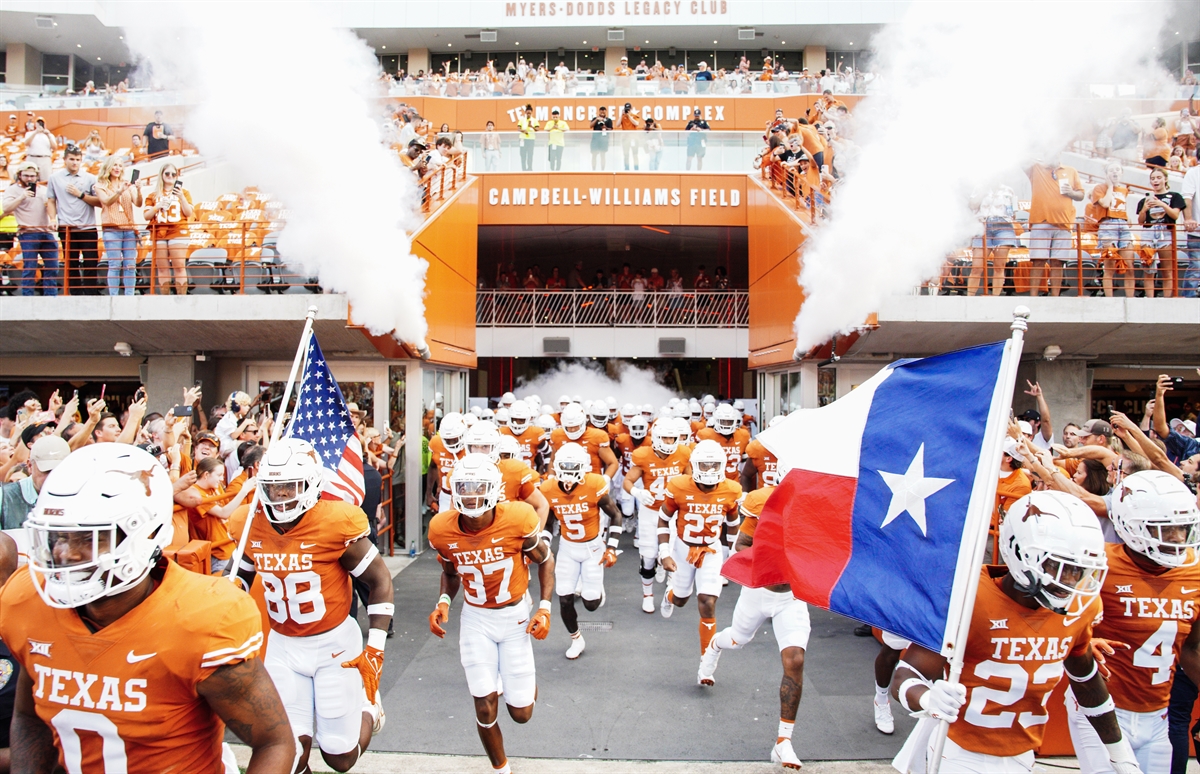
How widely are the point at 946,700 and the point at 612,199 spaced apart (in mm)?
16503

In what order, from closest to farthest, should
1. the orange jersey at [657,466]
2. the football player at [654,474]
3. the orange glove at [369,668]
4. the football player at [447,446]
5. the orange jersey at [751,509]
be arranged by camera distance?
the orange glove at [369,668] < the orange jersey at [751,509] < the football player at [654,474] < the orange jersey at [657,466] < the football player at [447,446]

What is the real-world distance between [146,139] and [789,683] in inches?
808

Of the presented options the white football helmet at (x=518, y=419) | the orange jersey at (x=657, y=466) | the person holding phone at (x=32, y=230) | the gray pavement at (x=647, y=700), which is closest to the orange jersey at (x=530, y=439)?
the white football helmet at (x=518, y=419)

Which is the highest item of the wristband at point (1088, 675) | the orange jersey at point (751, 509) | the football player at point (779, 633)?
the orange jersey at point (751, 509)

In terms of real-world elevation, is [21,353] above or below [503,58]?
below

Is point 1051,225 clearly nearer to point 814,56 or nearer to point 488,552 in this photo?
point 488,552

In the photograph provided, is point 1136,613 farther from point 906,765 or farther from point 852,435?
point 852,435

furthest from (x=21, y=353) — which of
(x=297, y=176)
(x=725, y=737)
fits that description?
(x=725, y=737)

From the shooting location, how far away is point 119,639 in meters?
2.40

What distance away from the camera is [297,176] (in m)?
10.6

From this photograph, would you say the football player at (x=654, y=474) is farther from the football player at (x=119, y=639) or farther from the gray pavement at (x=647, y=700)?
the football player at (x=119, y=639)

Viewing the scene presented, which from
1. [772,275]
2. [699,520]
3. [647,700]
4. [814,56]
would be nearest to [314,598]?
[647,700]

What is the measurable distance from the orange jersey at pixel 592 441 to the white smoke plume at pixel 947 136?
12.5ft

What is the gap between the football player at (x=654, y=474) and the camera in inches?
366
